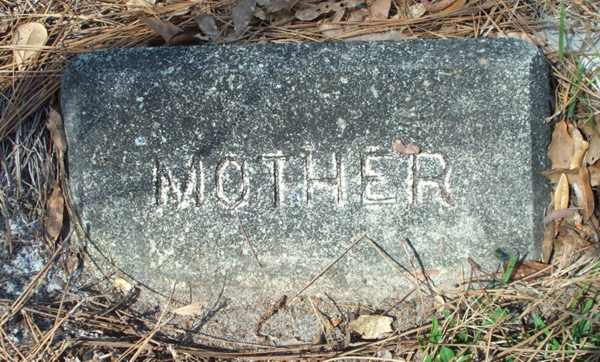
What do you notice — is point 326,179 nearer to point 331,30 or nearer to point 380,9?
point 331,30

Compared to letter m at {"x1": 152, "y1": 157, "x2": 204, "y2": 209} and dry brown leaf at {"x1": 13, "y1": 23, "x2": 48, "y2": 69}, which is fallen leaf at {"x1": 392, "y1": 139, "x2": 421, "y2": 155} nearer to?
letter m at {"x1": 152, "y1": 157, "x2": 204, "y2": 209}

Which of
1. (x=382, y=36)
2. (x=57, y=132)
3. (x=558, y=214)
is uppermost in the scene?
(x=382, y=36)

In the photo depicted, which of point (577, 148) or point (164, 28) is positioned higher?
point (164, 28)

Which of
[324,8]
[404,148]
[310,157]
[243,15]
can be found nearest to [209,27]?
[243,15]

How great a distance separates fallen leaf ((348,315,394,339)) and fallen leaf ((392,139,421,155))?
50cm

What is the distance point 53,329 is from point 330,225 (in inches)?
35.1

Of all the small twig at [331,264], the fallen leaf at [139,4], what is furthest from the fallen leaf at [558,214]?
the fallen leaf at [139,4]

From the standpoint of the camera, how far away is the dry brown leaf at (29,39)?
88.9 inches

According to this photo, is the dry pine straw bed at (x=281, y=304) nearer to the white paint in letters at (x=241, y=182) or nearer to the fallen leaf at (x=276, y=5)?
→ the fallen leaf at (x=276, y=5)

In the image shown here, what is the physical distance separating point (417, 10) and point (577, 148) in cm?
71

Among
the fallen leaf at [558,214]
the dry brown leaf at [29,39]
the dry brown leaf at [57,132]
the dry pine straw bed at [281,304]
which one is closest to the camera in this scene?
the dry pine straw bed at [281,304]

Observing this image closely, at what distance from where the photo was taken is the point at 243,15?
7.33ft

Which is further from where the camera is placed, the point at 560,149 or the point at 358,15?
the point at 358,15

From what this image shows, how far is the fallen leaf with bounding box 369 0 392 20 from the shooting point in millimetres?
2262
